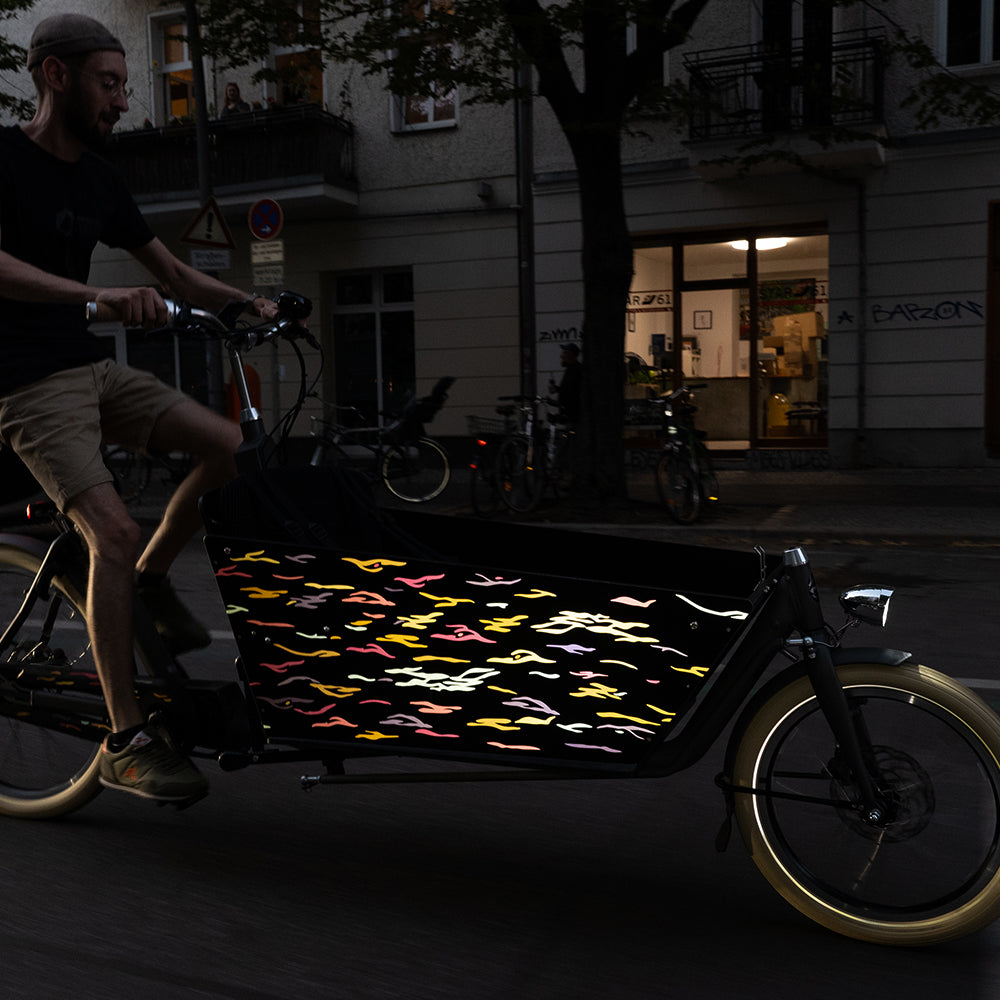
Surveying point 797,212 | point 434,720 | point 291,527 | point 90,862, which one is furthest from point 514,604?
point 797,212

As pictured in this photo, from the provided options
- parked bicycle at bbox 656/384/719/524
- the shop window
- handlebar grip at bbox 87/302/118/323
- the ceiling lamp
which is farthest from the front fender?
the shop window

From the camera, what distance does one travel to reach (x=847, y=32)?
1491 cm

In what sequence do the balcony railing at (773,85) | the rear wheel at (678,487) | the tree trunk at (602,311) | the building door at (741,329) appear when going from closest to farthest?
the rear wheel at (678,487)
the tree trunk at (602,311)
the balcony railing at (773,85)
the building door at (741,329)

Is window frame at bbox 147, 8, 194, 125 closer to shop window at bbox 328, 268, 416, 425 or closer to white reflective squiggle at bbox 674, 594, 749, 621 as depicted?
shop window at bbox 328, 268, 416, 425

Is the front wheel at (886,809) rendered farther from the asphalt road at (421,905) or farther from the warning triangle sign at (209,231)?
the warning triangle sign at (209,231)

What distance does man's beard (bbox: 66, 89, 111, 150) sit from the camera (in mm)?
2879

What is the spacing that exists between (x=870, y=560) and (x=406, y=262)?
11770 millimetres

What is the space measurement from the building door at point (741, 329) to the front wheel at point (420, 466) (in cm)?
483

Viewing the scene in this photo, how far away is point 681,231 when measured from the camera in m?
16.6

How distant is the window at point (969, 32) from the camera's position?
14.8 meters

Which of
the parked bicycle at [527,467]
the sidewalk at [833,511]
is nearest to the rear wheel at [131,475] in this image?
the sidewalk at [833,511]

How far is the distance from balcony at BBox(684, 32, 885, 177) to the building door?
151 centimetres

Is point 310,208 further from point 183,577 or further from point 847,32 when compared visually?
point 183,577

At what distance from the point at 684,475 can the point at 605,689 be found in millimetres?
8018
